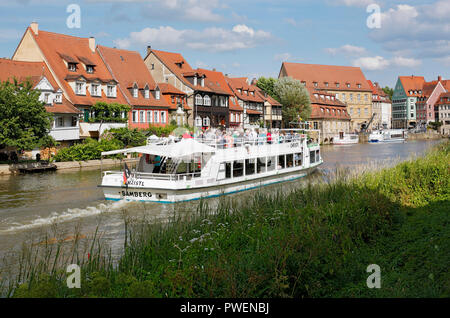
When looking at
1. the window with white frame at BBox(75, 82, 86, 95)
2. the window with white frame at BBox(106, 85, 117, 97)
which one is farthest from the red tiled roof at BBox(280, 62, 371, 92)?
the window with white frame at BBox(75, 82, 86, 95)

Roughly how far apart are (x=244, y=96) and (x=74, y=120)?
38.7 meters

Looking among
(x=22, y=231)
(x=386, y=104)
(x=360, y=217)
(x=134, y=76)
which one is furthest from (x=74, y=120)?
(x=386, y=104)

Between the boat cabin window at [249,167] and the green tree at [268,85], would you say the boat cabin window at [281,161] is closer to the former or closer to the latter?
the boat cabin window at [249,167]

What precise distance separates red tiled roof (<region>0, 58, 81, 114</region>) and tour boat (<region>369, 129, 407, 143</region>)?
64945 mm

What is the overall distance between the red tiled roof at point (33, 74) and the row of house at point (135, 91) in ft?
0.26

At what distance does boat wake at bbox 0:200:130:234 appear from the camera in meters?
17.3

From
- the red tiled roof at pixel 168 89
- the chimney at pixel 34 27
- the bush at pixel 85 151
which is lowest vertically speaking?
the bush at pixel 85 151

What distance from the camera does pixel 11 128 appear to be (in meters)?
34.1

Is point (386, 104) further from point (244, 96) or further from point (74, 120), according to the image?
point (74, 120)

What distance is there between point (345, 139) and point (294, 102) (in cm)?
1220

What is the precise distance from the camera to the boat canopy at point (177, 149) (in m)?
22.6
